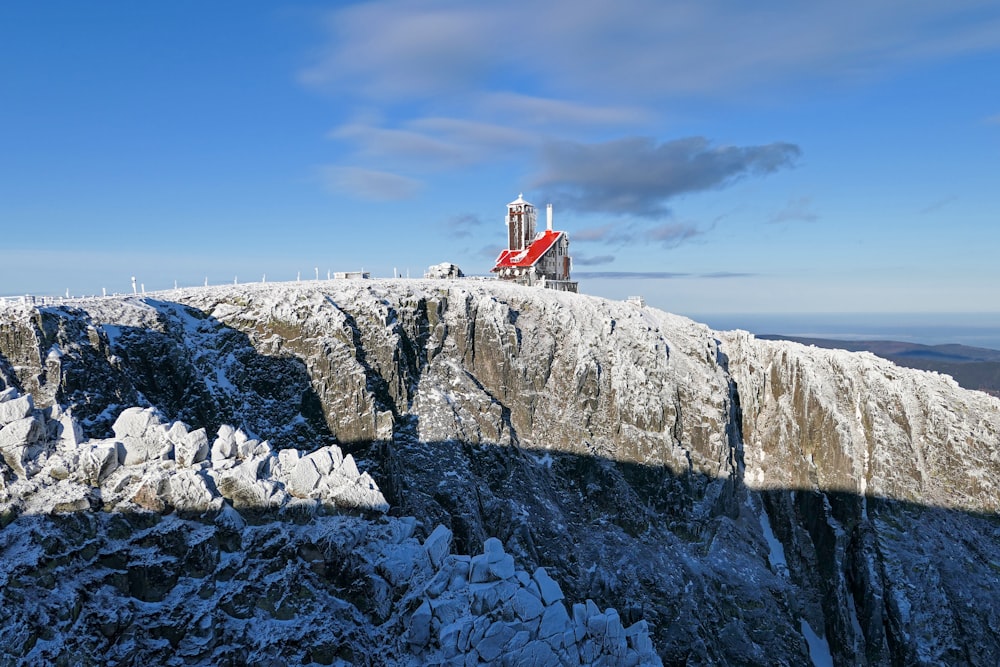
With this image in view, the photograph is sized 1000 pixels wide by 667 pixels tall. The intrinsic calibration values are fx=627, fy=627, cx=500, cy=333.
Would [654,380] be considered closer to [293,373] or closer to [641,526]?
[641,526]

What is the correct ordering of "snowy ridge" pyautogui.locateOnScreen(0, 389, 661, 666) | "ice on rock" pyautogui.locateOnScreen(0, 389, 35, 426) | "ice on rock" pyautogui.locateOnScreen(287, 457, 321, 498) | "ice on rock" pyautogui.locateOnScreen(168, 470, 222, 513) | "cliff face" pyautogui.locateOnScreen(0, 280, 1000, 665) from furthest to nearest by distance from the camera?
1. "cliff face" pyautogui.locateOnScreen(0, 280, 1000, 665)
2. "ice on rock" pyautogui.locateOnScreen(287, 457, 321, 498)
3. "ice on rock" pyautogui.locateOnScreen(168, 470, 222, 513)
4. "ice on rock" pyautogui.locateOnScreen(0, 389, 35, 426)
5. "snowy ridge" pyautogui.locateOnScreen(0, 389, 661, 666)

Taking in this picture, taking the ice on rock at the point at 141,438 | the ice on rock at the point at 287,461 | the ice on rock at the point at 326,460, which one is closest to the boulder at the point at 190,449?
the ice on rock at the point at 141,438

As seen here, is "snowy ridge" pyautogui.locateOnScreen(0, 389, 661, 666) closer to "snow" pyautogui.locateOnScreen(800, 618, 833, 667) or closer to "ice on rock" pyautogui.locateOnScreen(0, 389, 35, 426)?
"ice on rock" pyautogui.locateOnScreen(0, 389, 35, 426)

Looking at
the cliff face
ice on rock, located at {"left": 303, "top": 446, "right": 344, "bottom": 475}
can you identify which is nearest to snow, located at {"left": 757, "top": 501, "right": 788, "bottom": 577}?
the cliff face

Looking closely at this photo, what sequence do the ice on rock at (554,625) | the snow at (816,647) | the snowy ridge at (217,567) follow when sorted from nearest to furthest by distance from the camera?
the snowy ridge at (217,567) < the ice on rock at (554,625) < the snow at (816,647)

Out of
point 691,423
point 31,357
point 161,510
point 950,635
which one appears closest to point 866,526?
point 950,635

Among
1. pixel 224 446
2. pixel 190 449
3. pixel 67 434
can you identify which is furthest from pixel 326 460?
pixel 67 434

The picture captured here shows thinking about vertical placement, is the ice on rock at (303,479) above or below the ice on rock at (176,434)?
below

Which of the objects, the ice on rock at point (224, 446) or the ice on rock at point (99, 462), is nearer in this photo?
the ice on rock at point (99, 462)

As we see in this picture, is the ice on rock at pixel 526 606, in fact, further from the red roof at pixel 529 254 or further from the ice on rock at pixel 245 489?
the red roof at pixel 529 254
